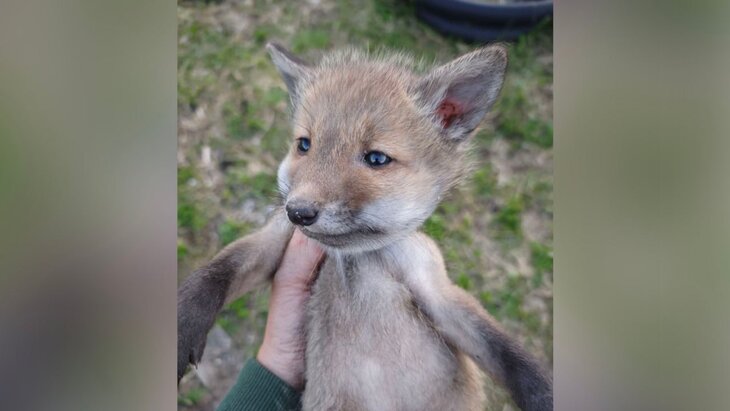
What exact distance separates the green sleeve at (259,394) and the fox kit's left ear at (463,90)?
28.9 inches

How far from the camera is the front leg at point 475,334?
5.61 feet

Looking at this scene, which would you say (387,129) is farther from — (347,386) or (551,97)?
(347,386)

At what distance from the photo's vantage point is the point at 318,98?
1692 mm

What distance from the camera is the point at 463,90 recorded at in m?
1.65

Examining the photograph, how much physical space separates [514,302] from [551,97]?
20.6 inches

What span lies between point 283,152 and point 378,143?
0.97 ft

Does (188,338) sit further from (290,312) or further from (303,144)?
(303,144)

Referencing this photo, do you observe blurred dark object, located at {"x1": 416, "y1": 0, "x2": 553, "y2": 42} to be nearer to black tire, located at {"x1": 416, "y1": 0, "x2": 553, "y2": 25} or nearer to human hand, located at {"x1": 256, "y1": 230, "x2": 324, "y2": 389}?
black tire, located at {"x1": 416, "y1": 0, "x2": 553, "y2": 25}

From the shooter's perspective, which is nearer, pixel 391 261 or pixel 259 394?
pixel 391 261

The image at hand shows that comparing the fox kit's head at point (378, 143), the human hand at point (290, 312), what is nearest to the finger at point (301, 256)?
the human hand at point (290, 312)

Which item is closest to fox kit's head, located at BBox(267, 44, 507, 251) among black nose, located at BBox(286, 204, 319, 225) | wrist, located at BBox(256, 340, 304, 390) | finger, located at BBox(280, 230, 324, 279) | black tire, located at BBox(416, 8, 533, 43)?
black nose, located at BBox(286, 204, 319, 225)

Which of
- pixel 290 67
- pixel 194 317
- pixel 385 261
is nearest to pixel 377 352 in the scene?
pixel 385 261

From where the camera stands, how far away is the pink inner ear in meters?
1.66
